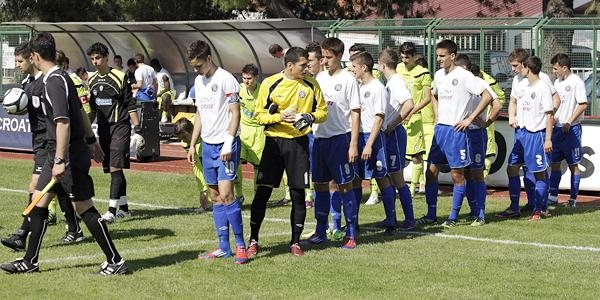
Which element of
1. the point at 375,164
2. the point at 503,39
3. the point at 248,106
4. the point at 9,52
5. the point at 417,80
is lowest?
the point at 375,164

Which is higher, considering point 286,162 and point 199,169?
point 286,162

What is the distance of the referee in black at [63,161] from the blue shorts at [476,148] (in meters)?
4.75

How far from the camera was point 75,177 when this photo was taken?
31.0 ft

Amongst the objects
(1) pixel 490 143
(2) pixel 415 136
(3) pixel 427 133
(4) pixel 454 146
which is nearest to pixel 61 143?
(4) pixel 454 146

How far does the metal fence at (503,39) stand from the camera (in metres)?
17.0

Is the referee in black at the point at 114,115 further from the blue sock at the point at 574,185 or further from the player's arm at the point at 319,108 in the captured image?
the blue sock at the point at 574,185

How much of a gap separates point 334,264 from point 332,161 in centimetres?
130

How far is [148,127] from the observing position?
20.3 m

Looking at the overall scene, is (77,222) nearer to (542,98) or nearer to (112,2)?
(542,98)

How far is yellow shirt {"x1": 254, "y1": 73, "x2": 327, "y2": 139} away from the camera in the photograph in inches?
405

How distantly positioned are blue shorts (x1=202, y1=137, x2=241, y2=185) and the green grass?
79cm

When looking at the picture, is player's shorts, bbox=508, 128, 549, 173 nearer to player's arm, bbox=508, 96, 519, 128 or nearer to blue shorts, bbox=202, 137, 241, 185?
player's arm, bbox=508, 96, 519, 128

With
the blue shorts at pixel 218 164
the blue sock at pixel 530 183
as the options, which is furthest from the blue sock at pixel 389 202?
the blue sock at pixel 530 183

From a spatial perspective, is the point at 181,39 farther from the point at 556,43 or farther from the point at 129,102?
the point at 129,102
